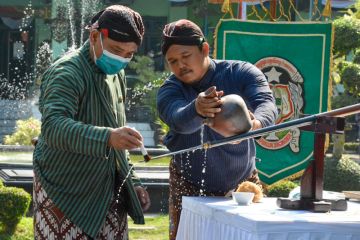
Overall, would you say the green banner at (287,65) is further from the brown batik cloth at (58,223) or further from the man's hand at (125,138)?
the man's hand at (125,138)

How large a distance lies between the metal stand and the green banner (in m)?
4.62

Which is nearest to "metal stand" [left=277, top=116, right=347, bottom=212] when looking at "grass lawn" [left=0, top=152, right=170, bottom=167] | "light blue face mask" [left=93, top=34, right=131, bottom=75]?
"light blue face mask" [left=93, top=34, right=131, bottom=75]

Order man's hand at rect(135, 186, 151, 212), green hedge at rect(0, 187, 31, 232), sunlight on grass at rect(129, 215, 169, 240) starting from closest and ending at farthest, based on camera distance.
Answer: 1. man's hand at rect(135, 186, 151, 212)
2. green hedge at rect(0, 187, 31, 232)
3. sunlight on grass at rect(129, 215, 169, 240)

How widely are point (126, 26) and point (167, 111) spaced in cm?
52

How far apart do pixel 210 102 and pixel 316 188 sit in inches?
19.8

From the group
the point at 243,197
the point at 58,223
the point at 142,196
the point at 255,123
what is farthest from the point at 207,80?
the point at 58,223

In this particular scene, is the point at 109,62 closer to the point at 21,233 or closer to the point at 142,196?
the point at 142,196

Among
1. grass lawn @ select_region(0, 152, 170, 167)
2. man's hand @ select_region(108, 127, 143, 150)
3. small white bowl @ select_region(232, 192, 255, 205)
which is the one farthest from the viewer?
grass lawn @ select_region(0, 152, 170, 167)

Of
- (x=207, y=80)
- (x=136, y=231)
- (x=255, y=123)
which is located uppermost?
(x=207, y=80)

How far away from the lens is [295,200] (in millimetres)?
3279

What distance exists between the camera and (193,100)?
374 cm

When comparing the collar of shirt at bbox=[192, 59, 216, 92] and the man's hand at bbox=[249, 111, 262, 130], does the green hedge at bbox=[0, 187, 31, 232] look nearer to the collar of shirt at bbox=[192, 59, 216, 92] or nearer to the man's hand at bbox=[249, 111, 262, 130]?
the collar of shirt at bbox=[192, 59, 216, 92]

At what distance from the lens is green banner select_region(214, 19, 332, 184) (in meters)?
8.02

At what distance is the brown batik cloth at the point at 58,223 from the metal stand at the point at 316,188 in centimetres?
70
